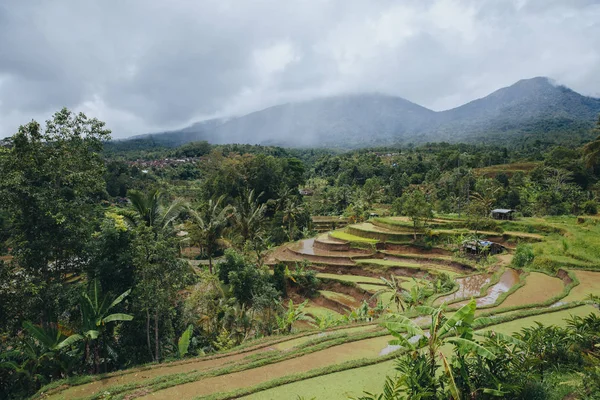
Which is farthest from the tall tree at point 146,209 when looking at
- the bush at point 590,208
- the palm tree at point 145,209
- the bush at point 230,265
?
the bush at point 590,208

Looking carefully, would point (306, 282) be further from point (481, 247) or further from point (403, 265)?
point (481, 247)

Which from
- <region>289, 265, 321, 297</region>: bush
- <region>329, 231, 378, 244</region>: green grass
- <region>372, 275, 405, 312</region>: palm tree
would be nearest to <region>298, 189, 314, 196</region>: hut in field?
<region>329, 231, 378, 244</region>: green grass

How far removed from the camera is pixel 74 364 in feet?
28.2

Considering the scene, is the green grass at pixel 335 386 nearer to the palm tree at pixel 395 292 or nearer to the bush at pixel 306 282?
the palm tree at pixel 395 292

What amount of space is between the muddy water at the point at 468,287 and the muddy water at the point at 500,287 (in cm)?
62

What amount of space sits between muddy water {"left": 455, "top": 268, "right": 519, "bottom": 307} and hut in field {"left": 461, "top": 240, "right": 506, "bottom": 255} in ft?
15.5

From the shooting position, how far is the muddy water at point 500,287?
40.4 ft

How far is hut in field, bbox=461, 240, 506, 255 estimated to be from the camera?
21498 millimetres

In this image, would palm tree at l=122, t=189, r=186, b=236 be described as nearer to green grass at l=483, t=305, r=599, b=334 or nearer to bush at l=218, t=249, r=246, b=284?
bush at l=218, t=249, r=246, b=284

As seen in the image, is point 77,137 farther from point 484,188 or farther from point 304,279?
point 484,188

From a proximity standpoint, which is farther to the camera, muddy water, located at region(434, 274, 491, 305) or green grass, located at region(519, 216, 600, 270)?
green grass, located at region(519, 216, 600, 270)

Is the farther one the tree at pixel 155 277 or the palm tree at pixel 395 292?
the palm tree at pixel 395 292

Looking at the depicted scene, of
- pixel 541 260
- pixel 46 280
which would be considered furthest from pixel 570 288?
pixel 46 280

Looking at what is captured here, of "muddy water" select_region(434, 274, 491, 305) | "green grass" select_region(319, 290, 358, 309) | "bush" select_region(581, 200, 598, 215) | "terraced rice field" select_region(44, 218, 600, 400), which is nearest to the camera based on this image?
"terraced rice field" select_region(44, 218, 600, 400)
